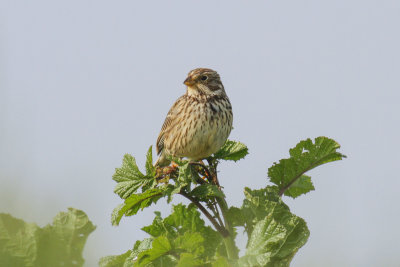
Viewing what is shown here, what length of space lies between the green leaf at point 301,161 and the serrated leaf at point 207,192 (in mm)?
455

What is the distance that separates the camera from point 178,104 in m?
6.27

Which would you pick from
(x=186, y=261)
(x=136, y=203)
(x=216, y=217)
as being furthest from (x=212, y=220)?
(x=186, y=261)

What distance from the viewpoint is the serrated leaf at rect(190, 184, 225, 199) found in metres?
2.54

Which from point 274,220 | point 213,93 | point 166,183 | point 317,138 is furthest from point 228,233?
point 213,93

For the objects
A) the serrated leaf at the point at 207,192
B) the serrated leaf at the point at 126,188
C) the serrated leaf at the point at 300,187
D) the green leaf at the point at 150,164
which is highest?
the green leaf at the point at 150,164

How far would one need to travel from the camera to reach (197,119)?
5820 millimetres

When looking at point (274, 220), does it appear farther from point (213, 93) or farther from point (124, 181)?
point (213, 93)

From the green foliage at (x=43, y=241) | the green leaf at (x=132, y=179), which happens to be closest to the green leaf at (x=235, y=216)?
the green leaf at (x=132, y=179)

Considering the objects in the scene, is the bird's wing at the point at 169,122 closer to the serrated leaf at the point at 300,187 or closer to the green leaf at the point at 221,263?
the serrated leaf at the point at 300,187

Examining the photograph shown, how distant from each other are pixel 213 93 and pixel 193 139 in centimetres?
75

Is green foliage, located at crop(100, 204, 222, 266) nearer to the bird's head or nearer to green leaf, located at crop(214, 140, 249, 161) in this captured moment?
green leaf, located at crop(214, 140, 249, 161)

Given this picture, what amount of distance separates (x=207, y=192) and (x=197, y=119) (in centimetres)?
329

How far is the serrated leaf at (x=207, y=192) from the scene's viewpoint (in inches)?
100.0

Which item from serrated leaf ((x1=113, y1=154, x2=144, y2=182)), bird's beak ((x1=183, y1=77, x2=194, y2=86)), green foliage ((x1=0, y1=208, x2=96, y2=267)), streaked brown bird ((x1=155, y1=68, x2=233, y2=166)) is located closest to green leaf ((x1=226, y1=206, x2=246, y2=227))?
serrated leaf ((x1=113, y1=154, x2=144, y2=182))
